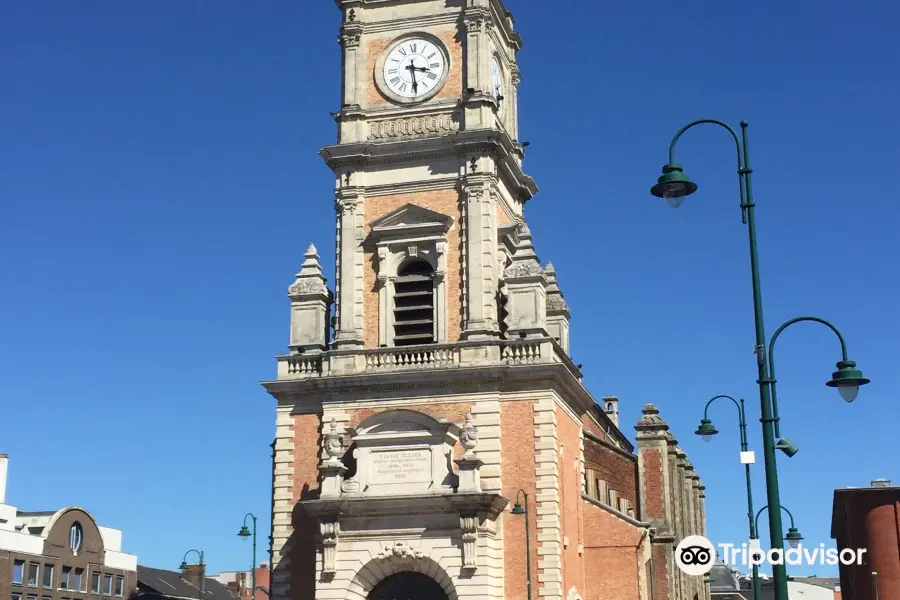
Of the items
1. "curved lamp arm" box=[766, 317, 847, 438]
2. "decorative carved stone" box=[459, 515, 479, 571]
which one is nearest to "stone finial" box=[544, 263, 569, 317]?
"decorative carved stone" box=[459, 515, 479, 571]

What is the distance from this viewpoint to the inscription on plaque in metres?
39.1

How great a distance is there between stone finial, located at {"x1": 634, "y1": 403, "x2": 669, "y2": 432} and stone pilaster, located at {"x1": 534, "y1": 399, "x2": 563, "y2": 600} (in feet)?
35.6

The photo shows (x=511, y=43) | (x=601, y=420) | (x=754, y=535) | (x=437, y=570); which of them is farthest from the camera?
(x=601, y=420)

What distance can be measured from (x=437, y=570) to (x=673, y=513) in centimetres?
1535

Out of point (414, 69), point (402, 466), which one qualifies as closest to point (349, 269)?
point (402, 466)

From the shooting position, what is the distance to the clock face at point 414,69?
4391 cm

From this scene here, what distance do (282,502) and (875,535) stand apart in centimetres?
2253

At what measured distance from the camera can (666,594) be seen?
1791 inches

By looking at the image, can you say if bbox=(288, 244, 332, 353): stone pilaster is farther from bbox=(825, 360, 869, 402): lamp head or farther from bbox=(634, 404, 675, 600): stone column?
bbox=(825, 360, 869, 402): lamp head

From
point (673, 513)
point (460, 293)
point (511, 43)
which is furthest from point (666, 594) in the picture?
point (511, 43)

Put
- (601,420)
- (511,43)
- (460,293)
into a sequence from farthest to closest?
1. (601,420)
2. (511,43)
3. (460,293)

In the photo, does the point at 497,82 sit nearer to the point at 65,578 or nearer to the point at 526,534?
the point at 526,534

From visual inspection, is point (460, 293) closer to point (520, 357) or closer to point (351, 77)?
point (520, 357)

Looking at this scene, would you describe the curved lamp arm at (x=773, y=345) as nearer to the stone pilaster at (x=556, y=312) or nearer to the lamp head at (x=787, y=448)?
the lamp head at (x=787, y=448)
